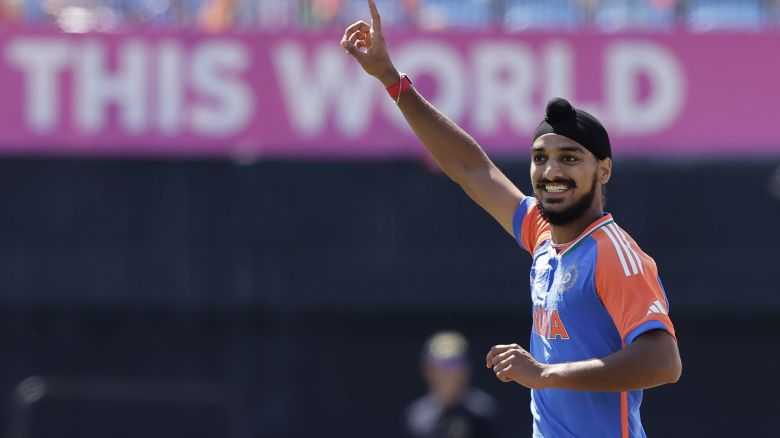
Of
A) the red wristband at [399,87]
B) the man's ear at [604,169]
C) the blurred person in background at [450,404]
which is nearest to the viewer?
the man's ear at [604,169]

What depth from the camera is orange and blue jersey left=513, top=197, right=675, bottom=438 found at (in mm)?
3762

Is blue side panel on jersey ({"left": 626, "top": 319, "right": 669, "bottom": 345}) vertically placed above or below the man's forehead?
below

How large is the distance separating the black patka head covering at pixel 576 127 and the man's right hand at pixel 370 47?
82 centimetres

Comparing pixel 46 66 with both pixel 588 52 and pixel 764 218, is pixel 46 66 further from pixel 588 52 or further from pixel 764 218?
pixel 764 218

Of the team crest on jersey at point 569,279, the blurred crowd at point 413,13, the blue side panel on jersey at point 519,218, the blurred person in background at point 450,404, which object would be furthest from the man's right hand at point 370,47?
the blurred crowd at point 413,13

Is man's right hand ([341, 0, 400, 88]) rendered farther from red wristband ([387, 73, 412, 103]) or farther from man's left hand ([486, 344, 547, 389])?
man's left hand ([486, 344, 547, 389])

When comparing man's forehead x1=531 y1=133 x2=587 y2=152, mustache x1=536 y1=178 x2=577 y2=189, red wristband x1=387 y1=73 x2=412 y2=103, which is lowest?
mustache x1=536 y1=178 x2=577 y2=189

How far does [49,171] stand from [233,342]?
1.97m

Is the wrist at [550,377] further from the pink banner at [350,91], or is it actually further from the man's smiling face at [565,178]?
the pink banner at [350,91]

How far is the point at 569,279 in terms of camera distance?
3953 millimetres

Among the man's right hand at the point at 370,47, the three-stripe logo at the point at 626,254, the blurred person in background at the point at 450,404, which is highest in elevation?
the man's right hand at the point at 370,47

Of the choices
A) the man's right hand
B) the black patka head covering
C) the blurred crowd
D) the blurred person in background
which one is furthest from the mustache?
the blurred crowd

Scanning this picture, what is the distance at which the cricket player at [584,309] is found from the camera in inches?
143

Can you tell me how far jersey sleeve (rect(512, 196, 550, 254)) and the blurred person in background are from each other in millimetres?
4663
